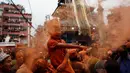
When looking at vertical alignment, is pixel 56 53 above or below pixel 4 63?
above

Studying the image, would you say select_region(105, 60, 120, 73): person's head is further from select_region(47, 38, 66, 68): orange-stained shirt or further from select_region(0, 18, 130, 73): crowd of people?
select_region(47, 38, 66, 68): orange-stained shirt

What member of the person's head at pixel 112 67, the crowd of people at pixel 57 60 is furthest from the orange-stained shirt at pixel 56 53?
the person's head at pixel 112 67

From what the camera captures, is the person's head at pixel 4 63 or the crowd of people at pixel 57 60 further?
the person's head at pixel 4 63

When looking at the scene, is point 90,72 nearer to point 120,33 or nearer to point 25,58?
point 25,58

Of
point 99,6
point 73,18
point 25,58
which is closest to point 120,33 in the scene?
point 99,6

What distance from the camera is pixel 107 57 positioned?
4914mm

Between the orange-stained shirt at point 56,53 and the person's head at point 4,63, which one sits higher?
the orange-stained shirt at point 56,53

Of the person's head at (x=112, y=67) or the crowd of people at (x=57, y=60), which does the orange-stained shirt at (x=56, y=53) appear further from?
the person's head at (x=112, y=67)

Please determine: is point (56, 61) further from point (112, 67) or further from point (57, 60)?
point (112, 67)

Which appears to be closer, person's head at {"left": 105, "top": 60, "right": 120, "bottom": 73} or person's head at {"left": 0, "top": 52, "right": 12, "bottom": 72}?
person's head at {"left": 105, "top": 60, "right": 120, "bottom": 73}

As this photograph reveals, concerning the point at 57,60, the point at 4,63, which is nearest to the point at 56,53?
the point at 57,60

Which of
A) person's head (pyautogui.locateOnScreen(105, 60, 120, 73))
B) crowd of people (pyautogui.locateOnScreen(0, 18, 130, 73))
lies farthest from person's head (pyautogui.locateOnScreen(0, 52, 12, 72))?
person's head (pyautogui.locateOnScreen(105, 60, 120, 73))

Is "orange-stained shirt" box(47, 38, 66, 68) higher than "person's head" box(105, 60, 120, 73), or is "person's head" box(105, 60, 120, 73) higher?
"orange-stained shirt" box(47, 38, 66, 68)

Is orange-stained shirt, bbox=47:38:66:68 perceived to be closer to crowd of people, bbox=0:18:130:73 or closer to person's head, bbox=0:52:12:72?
crowd of people, bbox=0:18:130:73
